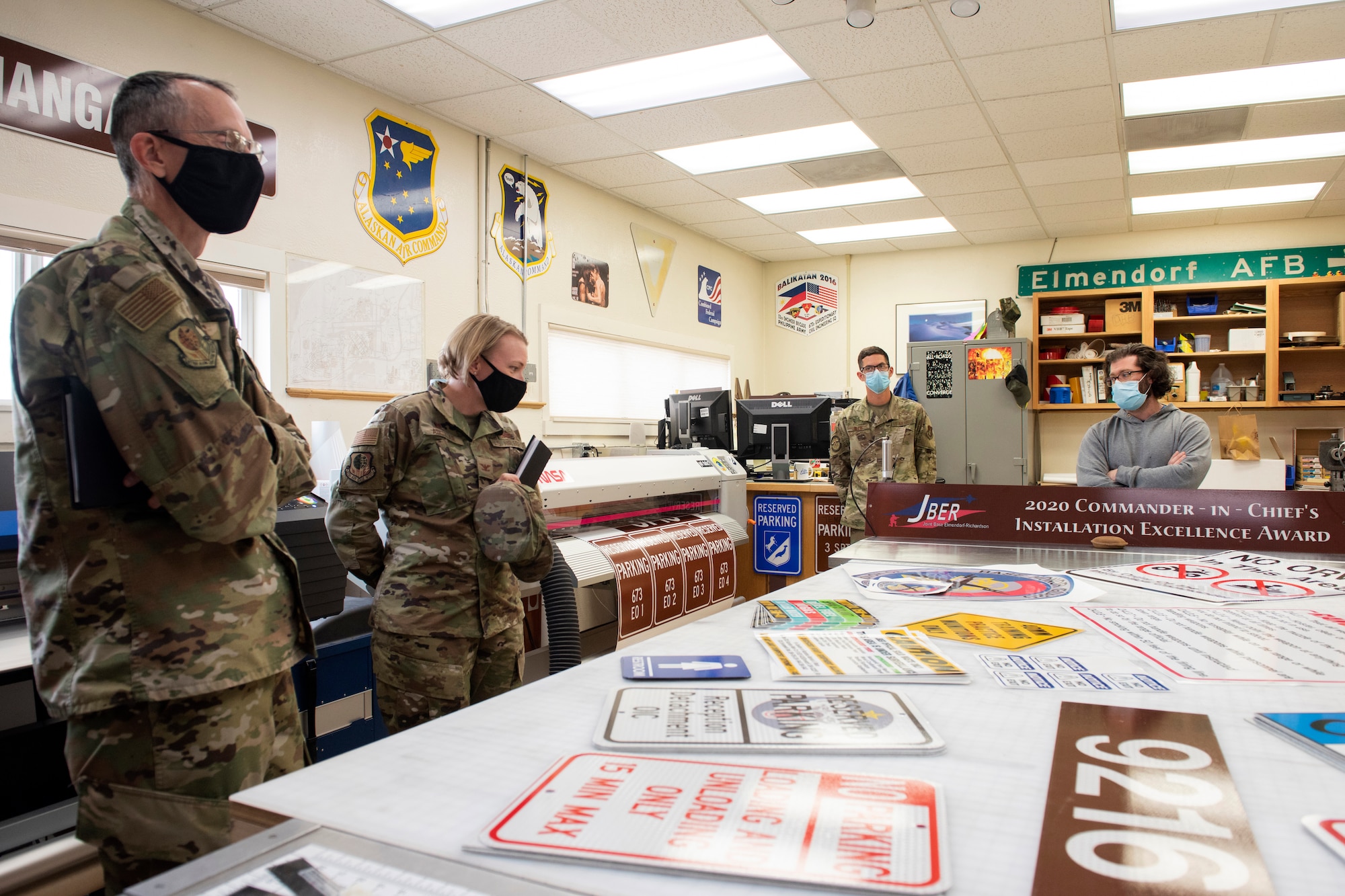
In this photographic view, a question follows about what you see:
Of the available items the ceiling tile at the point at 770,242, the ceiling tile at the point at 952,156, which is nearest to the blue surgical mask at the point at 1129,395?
the ceiling tile at the point at 952,156

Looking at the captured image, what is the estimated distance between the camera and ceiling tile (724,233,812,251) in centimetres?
725

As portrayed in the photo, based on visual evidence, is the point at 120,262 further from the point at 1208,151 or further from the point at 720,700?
the point at 1208,151

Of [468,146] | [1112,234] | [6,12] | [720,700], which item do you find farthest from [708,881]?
[1112,234]

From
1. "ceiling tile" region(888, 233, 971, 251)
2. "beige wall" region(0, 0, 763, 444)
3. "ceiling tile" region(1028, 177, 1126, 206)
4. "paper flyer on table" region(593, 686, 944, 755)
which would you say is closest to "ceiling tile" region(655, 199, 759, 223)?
"beige wall" region(0, 0, 763, 444)

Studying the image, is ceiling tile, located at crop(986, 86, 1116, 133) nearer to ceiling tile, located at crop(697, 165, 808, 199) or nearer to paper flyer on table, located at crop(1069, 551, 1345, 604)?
ceiling tile, located at crop(697, 165, 808, 199)

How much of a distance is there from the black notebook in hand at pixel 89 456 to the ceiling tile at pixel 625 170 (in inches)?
176

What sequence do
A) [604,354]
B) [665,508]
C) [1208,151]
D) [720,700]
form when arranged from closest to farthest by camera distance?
1. [720,700]
2. [665,508]
3. [1208,151]
4. [604,354]

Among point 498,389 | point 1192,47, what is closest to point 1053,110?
point 1192,47

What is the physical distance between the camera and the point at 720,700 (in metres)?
0.85

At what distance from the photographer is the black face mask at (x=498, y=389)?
2.21 metres

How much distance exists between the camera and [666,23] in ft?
11.6

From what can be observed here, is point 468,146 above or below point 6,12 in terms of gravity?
above

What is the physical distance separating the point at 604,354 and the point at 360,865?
5557 millimetres

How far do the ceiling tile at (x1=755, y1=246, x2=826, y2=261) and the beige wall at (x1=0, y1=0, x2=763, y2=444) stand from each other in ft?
6.73
